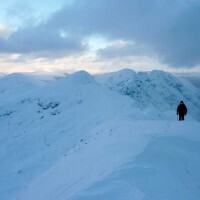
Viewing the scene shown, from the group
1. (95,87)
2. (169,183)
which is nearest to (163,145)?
(169,183)

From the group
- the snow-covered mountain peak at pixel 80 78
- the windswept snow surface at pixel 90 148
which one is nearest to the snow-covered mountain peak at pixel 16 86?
the windswept snow surface at pixel 90 148

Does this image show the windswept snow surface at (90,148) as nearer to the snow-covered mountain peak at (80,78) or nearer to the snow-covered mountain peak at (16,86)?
the snow-covered mountain peak at (80,78)

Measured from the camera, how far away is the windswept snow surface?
12.3 m

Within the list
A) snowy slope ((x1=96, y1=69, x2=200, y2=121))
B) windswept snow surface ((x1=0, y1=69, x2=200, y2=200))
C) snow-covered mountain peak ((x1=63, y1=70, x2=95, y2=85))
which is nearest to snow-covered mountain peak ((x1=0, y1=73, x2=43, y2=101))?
windswept snow surface ((x1=0, y1=69, x2=200, y2=200))

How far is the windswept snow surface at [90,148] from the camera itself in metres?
12.3

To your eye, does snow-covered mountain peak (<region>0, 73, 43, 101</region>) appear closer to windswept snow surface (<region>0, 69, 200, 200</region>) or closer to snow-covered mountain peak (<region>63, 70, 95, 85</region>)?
windswept snow surface (<region>0, 69, 200, 200</region>)

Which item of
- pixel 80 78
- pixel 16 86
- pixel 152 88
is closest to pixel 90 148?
pixel 80 78

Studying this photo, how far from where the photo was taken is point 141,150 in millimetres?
15227

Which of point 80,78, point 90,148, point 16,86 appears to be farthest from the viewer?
point 16,86

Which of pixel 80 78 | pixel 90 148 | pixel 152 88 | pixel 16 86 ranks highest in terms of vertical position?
pixel 80 78

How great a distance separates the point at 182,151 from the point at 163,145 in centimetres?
99

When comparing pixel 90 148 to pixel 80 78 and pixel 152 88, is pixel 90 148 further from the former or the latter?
pixel 152 88

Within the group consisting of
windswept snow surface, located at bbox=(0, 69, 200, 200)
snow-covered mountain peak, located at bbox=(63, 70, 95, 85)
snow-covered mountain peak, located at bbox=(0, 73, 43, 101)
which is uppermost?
snow-covered mountain peak, located at bbox=(63, 70, 95, 85)

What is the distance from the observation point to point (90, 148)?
68.0 ft
